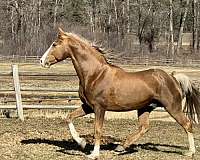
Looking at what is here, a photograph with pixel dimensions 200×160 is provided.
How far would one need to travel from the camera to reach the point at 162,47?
5659 cm

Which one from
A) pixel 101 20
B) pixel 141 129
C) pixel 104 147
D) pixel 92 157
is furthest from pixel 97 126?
pixel 101 20

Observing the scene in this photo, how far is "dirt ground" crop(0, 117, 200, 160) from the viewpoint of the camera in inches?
315

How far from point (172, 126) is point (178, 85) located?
407 centimetres

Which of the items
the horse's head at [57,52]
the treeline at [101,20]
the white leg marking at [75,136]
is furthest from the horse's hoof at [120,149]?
the treeline at [101,20]

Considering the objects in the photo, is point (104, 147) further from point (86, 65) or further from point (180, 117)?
point (86, 65)

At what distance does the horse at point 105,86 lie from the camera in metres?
7.62

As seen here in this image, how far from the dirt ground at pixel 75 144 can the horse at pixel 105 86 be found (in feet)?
1.17

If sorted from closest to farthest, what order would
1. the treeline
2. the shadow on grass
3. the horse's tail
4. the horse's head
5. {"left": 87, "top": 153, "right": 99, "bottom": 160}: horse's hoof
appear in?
{"left": 87, "top": 153, "right": 99, "bottom": 160}: horse's hoof, the horse's head, the shadow on grass, the horse's tail, the treeline

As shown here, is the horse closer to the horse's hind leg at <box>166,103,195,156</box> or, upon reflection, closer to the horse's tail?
the horse's hind leg at <box>166,103,195,156</box>

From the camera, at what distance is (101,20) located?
58.8 meters

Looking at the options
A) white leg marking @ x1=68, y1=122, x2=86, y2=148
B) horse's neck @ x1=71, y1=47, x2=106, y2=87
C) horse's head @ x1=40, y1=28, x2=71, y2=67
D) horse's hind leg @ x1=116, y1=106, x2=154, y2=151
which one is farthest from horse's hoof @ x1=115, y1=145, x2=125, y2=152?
horse's head @ x1=40, y1=28, x2=71, y2=67

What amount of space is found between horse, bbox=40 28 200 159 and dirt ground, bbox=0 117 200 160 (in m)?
0.36

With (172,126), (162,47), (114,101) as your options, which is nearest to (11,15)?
(162,47)

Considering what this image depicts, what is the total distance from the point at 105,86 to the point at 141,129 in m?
1.23
